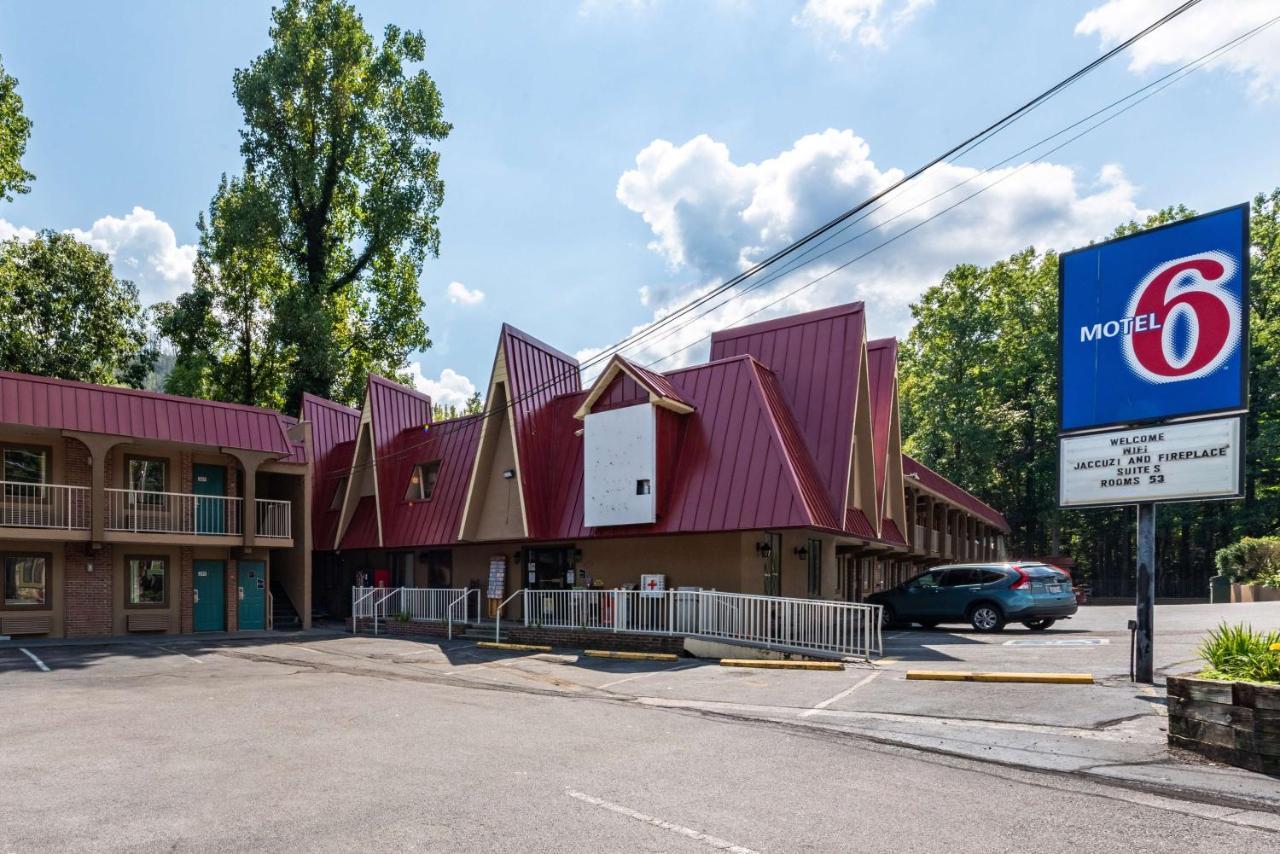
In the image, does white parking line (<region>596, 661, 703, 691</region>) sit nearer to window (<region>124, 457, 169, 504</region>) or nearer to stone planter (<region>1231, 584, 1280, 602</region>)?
window (<region>124, 457, 169, 504</region>)

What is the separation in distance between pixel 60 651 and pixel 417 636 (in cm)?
761

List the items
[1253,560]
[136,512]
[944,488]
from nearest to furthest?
[136,512], [1253,560], [944,488]

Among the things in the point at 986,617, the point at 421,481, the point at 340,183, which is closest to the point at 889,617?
the point at 986,617

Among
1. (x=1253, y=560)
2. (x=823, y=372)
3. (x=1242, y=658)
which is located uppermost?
(x=823, y=372)

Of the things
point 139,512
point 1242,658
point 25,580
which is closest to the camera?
point 1242,658

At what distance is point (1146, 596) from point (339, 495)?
2502cm

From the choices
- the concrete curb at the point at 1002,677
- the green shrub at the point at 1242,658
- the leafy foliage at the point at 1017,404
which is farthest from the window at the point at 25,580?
the leafy foliage at the point at 1017,404

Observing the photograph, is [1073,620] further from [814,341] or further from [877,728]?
[877,728]

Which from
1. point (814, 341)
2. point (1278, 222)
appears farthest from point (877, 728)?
point (1278, 222)

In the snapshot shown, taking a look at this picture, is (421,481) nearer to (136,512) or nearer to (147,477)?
(147,477)

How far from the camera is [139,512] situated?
936 inches

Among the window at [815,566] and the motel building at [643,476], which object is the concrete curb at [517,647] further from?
the window at [815,566]

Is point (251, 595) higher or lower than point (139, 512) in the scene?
lower

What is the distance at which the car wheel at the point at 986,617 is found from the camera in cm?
2047
